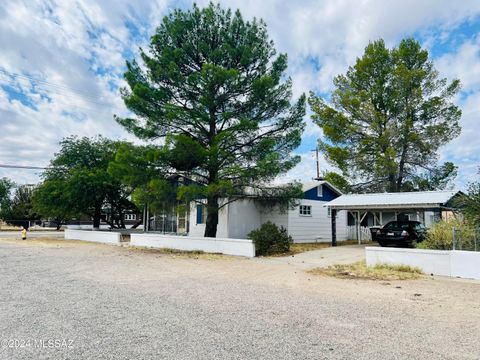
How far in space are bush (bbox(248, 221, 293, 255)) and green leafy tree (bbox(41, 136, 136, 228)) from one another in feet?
41.9

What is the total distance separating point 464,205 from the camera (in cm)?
1135

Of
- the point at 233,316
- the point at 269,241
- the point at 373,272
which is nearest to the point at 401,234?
the point at 269,241

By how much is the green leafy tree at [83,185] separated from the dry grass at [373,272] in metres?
17.3

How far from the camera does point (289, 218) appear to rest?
835 inches

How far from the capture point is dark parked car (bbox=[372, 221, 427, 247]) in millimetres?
16047

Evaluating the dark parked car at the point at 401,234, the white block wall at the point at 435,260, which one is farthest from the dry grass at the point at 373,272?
the dark parked car at the point at 401,234

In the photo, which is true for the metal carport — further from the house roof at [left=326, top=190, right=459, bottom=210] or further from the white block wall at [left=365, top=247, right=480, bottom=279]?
the white block wall at [left=365, top=247, right=480, bottom=279]

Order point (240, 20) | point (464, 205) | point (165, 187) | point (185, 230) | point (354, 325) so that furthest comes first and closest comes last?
1. point (185, 230)
2. point (240, 20)
3. point (165, 187)
4. point (464, 205)
5. point (354, 325)

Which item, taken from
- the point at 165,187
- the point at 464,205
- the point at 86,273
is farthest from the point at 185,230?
the point at 464,205

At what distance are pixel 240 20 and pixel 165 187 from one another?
28.1ft

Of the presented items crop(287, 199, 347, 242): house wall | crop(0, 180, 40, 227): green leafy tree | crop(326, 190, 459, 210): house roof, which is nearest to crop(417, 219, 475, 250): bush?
crop(326, 190, 459, 210): house roof

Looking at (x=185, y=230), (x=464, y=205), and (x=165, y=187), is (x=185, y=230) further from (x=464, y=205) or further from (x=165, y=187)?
(x=464, y=205)

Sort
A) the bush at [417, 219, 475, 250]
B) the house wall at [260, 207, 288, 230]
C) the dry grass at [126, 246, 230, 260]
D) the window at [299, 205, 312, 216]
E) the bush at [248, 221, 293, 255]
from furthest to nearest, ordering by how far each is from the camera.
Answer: the window at [299, 205, 312, 216] < the house wall at [260, 207, 288, 230] < the bush at [248, 221, 293, 255] < the dry grass at [126, 246, 230, 260] < the bush at [417, 219, 475, 250]

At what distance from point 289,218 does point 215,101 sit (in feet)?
28.9
